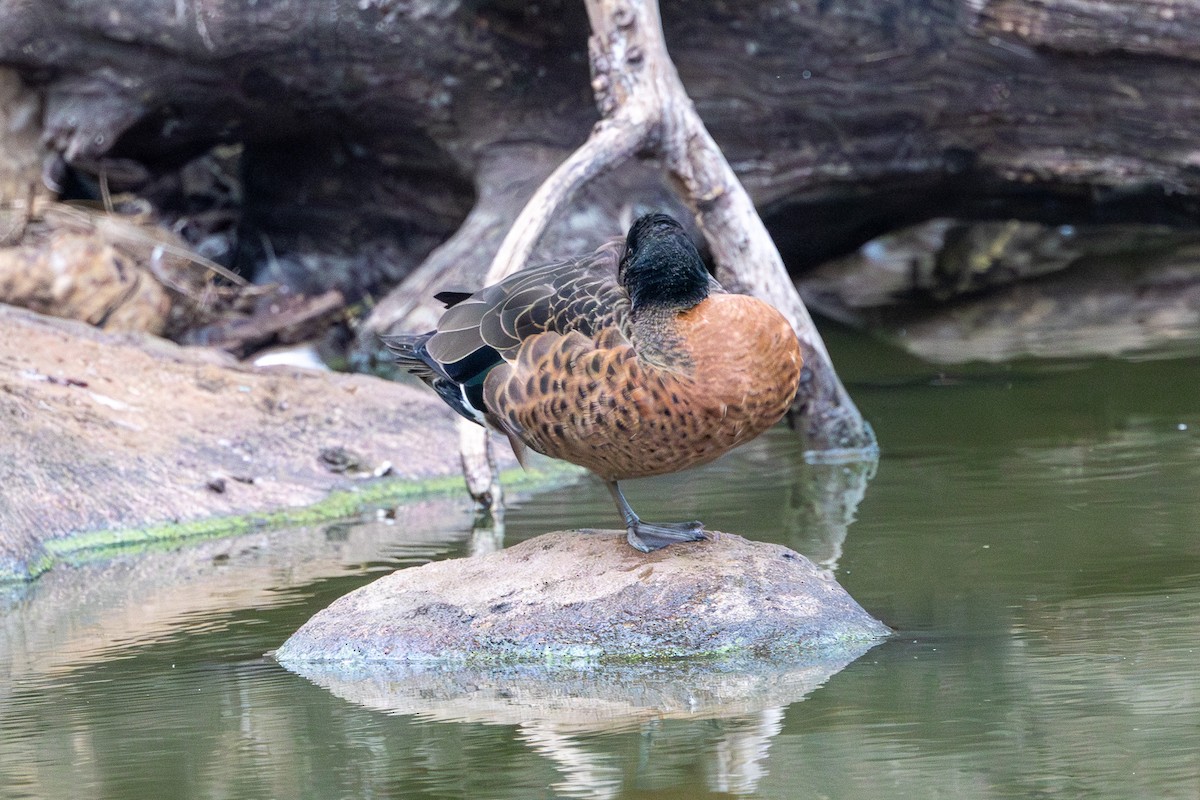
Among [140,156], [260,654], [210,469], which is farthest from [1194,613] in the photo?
[140,156]

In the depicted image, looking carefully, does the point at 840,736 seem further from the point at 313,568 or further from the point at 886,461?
the point at 886,461

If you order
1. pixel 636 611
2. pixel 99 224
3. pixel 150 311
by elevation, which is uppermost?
pixel 99 224

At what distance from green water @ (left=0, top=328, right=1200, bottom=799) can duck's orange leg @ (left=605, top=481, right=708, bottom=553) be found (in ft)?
2.01

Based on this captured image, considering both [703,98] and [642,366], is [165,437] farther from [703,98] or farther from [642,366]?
[703,98]

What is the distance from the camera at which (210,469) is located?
7305 mm

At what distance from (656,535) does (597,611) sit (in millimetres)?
449

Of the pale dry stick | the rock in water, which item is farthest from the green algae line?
the rock in water

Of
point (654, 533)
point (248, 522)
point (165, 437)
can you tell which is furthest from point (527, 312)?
point (165, 437)

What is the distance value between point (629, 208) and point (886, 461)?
147 inches

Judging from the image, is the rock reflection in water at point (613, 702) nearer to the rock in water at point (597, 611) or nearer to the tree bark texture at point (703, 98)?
the rock in water at point (597, 611)

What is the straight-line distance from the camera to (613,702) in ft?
13.1

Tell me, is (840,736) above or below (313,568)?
below

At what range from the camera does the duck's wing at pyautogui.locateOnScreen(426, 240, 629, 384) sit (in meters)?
4.64

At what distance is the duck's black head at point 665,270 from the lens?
439cm
